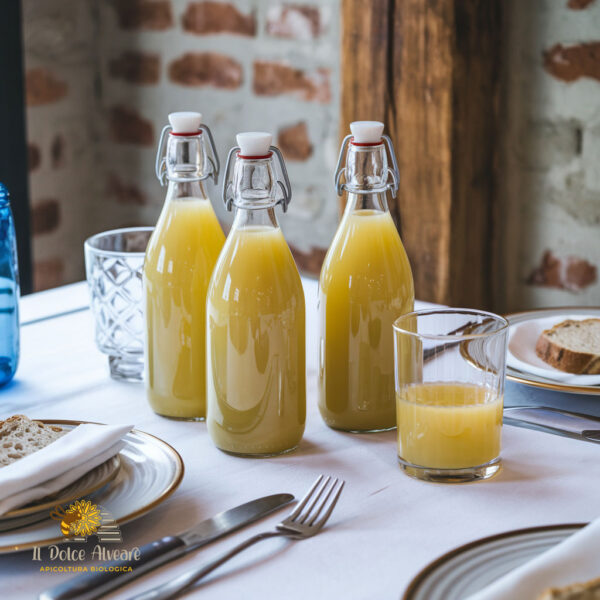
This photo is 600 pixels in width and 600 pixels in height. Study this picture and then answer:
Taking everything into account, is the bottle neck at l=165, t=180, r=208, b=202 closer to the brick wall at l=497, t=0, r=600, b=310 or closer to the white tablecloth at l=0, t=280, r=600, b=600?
the white tablecloth at l=0, t=280, r=600, b=600

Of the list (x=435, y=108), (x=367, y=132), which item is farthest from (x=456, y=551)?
(x=435, y=108)

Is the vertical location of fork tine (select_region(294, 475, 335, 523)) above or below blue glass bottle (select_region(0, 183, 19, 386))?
below

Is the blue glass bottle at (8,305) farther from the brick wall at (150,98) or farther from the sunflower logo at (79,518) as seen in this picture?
the brick wall at (150,98)

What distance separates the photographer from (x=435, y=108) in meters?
1.80

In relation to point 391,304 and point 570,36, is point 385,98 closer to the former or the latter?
point 570,36

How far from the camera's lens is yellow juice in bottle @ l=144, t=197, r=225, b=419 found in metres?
0.95

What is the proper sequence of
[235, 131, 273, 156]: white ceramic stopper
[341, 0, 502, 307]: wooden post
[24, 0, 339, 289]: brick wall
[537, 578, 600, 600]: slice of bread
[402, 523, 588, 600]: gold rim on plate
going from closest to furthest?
1. [537, 578, 600, 600]: slice of bread
2. [402, 523, 588, 600]: gold rim on plate
3. [235, 131, 273, 156]: white ceramic stopper
4. [341, 0, 502, 307]: wooden post
5. [24, 0, 339, 289]: brick wall

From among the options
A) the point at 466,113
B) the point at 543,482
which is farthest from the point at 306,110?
the point at 543,482

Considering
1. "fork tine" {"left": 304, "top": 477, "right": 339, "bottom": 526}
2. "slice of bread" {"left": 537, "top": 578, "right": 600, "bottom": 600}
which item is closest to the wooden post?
"fork tine" {"left": 304, "top": 477, "right": 339, "bottom": 526}

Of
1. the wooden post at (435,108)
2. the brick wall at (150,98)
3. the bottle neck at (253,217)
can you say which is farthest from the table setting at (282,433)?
the brick wall at (150,98)

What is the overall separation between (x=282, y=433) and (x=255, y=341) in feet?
0.33

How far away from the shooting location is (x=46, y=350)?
1.23 metres

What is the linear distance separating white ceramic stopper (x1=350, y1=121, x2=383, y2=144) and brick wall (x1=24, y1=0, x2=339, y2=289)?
1.39 m

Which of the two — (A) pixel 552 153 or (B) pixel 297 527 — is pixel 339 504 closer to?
(B) pixel 297 527
